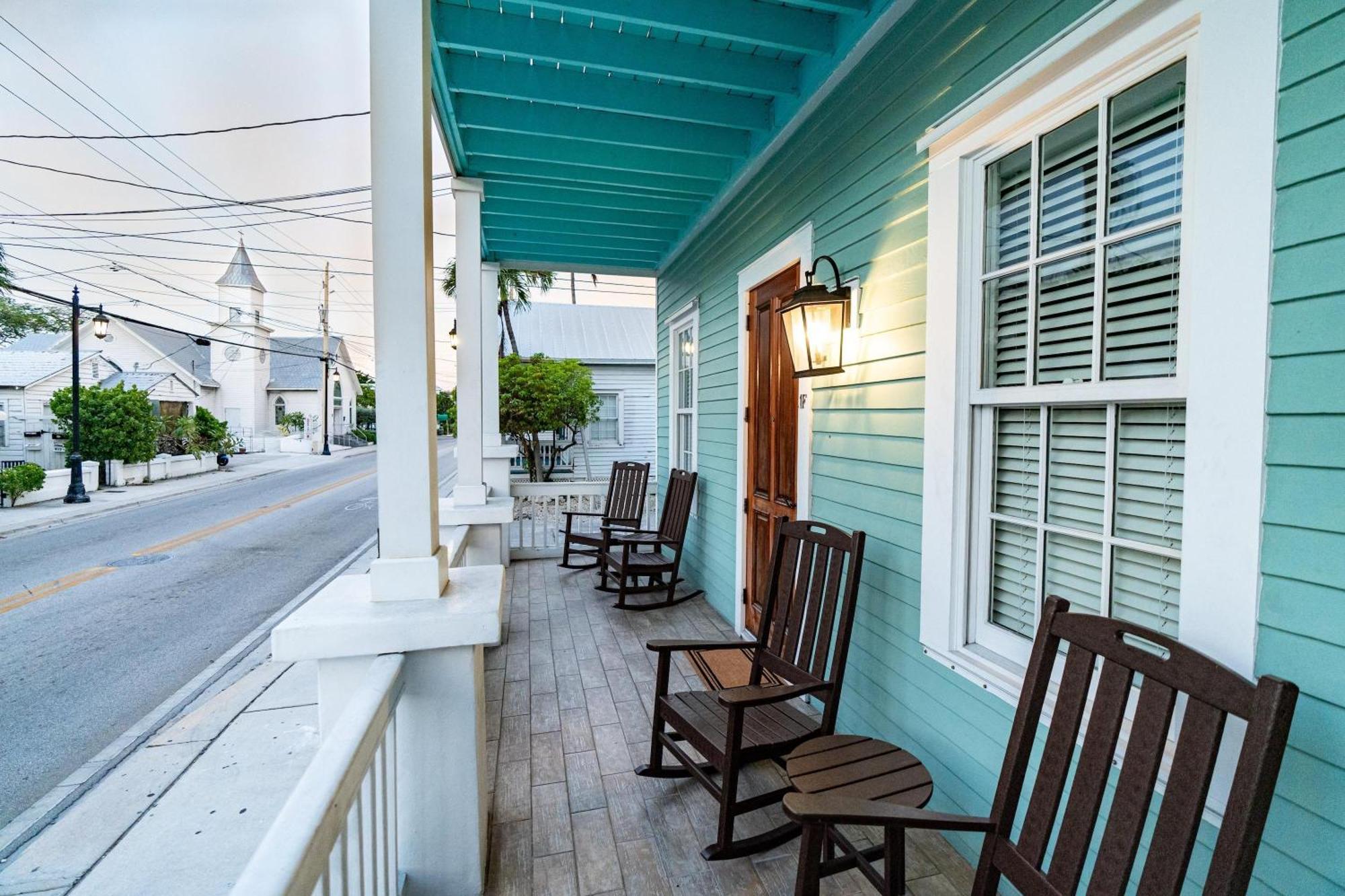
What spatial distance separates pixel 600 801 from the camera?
219 centimetres

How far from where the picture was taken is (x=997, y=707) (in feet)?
5.70

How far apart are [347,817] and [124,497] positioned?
46.8ft

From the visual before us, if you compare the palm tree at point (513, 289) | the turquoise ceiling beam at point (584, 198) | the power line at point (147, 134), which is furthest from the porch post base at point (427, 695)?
the palm tree at point (513, 289)

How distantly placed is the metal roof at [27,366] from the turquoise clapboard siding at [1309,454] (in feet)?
83.2

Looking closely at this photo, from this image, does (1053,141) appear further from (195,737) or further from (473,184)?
(195,737)

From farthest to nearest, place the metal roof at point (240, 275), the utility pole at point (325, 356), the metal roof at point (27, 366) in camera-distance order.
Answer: the metal roof at point (240, 275), the utility pole at point (325, 356), the metal roof at point (27, 366)

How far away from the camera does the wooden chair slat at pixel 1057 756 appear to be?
1209mm

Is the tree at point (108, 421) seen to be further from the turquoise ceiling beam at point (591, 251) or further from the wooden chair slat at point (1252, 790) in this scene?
the wooden chair slat at point (1252, 790)

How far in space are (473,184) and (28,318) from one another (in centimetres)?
2591

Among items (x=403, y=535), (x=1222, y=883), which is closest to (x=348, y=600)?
(x=403, y=535)

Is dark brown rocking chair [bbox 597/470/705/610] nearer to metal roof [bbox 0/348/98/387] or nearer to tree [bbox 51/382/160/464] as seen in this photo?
tree [bbox 51/382/160/464]

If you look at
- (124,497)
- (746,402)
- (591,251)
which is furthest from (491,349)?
(124,497)

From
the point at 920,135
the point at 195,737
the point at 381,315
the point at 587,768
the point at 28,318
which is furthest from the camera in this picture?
the point at 28,318

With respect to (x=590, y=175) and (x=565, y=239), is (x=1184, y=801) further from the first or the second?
(x=565, y=239)
